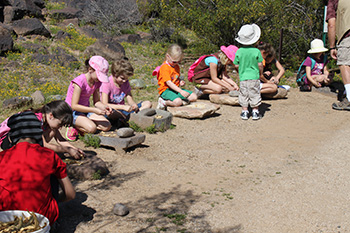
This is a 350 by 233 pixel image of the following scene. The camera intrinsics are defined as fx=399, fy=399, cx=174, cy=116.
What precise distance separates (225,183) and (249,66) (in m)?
3.17

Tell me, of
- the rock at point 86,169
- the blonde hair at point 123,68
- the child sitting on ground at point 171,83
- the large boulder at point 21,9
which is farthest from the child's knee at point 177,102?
the large boulder at point 21,9

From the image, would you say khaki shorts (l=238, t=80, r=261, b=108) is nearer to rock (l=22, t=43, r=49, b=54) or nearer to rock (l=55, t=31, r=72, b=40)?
rock (l=22, t=43, r=49, b=54)

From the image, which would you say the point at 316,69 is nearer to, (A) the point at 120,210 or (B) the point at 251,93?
(B) the point at 251,93

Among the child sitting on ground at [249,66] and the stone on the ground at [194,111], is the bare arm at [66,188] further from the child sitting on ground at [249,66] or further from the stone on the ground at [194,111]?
the child sitting on ground at [249,66]

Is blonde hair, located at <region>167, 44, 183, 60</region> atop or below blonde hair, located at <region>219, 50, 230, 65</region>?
atop

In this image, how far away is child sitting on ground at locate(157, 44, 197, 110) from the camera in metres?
6.75

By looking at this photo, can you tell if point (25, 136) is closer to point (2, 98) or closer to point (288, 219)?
point (288, 219)

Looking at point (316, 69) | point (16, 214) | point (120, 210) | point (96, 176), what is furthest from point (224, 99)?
point (16, 214)

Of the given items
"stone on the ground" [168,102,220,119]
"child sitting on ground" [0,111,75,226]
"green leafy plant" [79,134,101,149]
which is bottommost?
"stone on the ground" [168,102,220,119]

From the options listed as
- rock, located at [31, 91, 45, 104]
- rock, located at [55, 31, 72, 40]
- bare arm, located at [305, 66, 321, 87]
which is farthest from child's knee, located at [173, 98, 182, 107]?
rock, located at [55, 31, 72, 40]

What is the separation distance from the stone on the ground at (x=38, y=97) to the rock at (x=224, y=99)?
3.26 metres

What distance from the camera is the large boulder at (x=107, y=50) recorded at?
1077 cm

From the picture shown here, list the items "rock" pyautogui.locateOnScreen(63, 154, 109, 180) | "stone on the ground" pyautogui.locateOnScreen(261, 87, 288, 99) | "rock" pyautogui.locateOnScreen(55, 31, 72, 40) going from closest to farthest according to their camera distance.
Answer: "rock" pyautogui.locateOnScreen(63, 154, 109, 180)
"stone on the ground" pyautogui.locateOnScreen(261, 87, 288, 99)
"rock" pyautogui.locateOnScreen(55, 31, 72, 40)

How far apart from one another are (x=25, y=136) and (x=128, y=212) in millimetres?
1132
